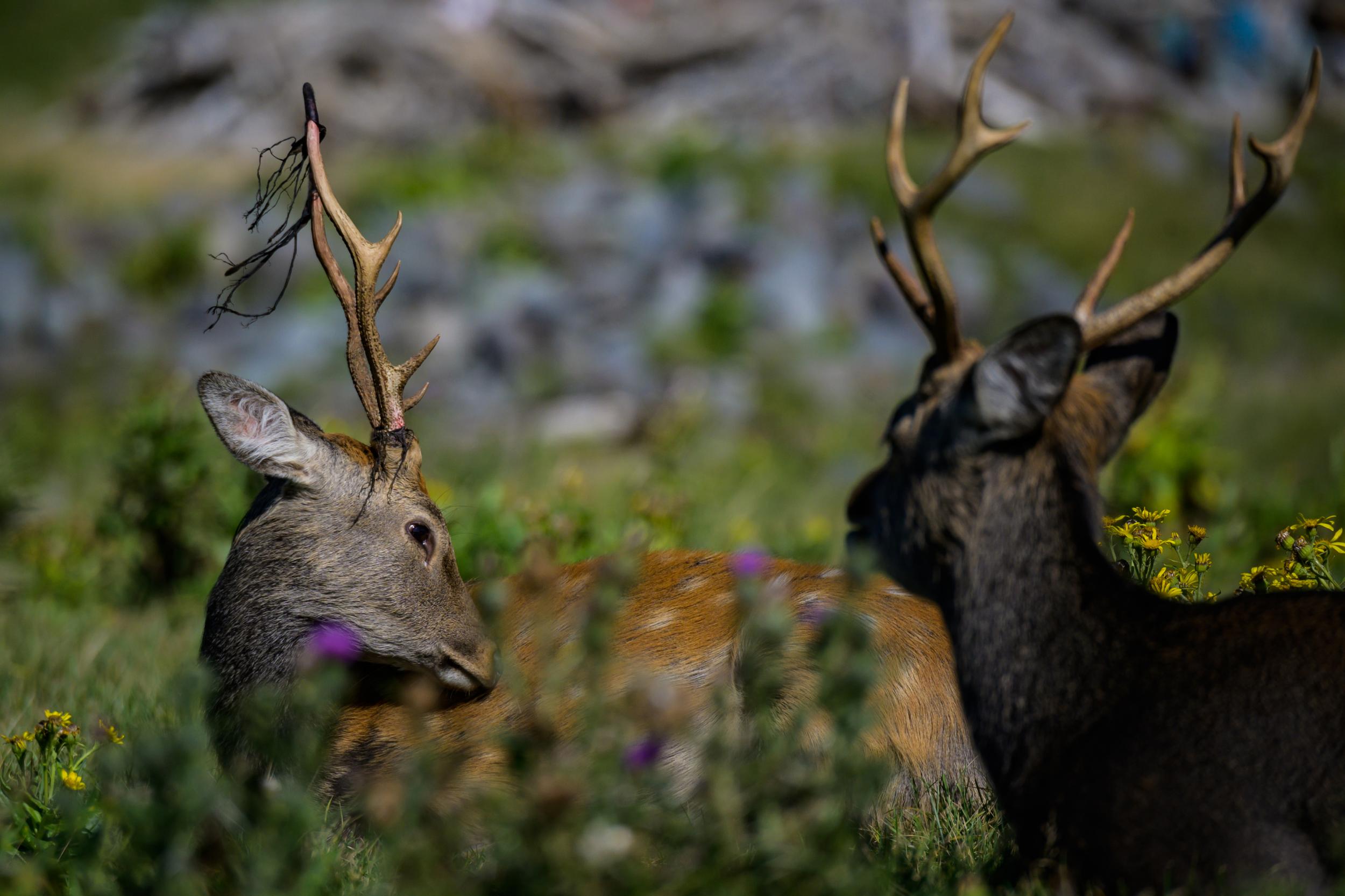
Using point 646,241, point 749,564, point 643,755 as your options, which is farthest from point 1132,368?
point 646,241

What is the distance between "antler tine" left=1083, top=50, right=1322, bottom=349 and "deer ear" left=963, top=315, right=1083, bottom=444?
0.77 meters

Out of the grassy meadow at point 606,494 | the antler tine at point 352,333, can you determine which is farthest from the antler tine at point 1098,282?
the antler tine at point 352,333

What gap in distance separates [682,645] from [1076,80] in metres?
13.2

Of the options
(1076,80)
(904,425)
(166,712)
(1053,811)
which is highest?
(1076,80)

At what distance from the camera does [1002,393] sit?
2918mm

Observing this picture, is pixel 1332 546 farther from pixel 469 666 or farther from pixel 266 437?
pixel 266 437

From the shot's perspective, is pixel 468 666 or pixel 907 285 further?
pixel 907 285

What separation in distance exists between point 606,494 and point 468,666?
3770mm

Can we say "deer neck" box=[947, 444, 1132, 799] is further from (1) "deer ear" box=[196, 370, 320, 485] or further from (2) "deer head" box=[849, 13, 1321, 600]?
(1) "deer ear" box=[196, 370, 320, 485]

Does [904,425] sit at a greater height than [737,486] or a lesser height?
greater

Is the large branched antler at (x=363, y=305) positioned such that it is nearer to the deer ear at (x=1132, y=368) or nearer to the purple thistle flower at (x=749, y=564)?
the purple thistle flower at (x=749, y=564)

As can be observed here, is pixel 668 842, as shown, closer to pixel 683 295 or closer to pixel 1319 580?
pixel 1319 580

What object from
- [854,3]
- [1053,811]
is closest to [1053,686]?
[1053,811]

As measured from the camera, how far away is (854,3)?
14.7m
